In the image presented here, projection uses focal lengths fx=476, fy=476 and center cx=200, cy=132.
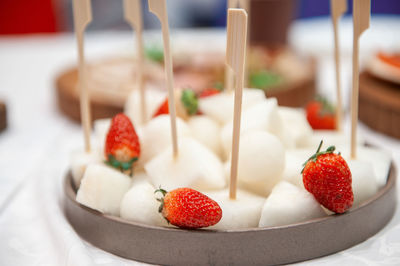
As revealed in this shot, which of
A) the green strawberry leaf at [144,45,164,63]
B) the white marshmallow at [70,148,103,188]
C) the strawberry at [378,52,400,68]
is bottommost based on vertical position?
the white marshmallow at [70,148,103,188]

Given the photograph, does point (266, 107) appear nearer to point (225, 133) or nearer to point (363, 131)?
point (225, 133)

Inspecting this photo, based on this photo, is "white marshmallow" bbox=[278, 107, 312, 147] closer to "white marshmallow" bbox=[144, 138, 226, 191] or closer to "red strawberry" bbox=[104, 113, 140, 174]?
"white marshmallow" bbox=[144, 138, 226, 191]

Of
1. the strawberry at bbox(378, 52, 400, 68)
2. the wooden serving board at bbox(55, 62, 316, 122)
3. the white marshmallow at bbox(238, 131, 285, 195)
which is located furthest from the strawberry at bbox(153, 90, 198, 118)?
the strawberry at bbox(378, 52, 400, 68)

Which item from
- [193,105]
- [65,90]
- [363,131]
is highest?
[193,105]

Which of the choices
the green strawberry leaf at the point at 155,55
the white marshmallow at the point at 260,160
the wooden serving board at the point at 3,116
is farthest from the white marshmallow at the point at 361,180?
the green strawberry leaf at the point at 155,55

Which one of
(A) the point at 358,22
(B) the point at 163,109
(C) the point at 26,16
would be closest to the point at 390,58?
(A) the point at 358,22

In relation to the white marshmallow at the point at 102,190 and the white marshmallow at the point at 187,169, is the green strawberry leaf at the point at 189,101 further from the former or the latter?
the white marshmallow at the point at 102,190

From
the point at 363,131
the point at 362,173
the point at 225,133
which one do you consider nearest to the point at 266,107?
the point at 225,133
